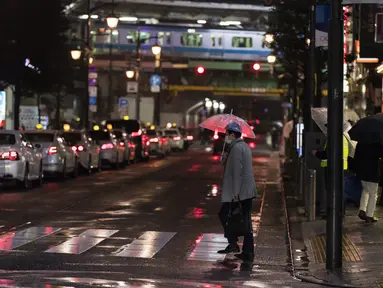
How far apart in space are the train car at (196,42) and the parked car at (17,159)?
61.7m

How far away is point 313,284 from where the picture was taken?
1138cm

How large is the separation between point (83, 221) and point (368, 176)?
5292 mm

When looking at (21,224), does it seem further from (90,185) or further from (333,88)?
(90,185)

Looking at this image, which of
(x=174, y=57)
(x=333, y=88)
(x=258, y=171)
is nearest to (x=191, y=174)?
(x=258, y=171)

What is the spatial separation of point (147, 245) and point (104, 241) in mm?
810

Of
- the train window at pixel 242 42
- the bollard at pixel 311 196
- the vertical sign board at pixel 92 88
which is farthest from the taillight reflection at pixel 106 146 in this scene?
the train window at pixel 242 42

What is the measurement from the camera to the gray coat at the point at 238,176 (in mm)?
13383

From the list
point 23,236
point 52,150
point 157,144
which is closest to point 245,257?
point 23,236

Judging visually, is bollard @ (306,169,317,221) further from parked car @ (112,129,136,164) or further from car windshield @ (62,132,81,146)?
parked car @ (112,129,136,164)

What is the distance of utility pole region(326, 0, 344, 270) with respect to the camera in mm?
12109

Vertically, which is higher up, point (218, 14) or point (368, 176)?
point (218, 14)

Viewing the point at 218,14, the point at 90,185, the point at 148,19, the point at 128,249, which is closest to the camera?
the point at 128,249

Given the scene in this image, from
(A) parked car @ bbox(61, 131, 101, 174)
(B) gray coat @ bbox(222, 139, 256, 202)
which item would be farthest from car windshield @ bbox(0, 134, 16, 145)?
(B) gray coat @ bbox(222, 139, 256, 202)

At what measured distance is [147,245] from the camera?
14.9m
